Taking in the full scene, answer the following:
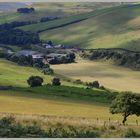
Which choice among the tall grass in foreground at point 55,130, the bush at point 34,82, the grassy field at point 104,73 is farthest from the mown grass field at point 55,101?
the grassy field at point 104,73

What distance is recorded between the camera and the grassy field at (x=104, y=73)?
145750 millimetres

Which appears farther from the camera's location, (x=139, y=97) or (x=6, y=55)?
(x=6, y=55)

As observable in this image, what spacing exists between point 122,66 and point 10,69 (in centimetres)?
5203

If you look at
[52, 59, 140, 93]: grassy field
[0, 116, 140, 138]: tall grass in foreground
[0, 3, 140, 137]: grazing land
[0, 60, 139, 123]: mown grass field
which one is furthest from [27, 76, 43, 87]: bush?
[0, 116, 140, 138]: tall grass in foreground

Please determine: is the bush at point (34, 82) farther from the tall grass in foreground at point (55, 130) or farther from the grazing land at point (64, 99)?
the tall grass in foreground at point (55, 130)

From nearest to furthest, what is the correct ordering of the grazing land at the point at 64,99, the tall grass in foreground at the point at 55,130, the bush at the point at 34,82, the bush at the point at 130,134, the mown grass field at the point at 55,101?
the tall grass in foreground at the point at 55,130
the bush at the point at 130,134
the grazing land at the point at 64,99
the mown grass field at the point at 55,101
the bush at the point at 34,82

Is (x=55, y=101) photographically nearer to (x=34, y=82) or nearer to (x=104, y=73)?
(x=34, y=82)

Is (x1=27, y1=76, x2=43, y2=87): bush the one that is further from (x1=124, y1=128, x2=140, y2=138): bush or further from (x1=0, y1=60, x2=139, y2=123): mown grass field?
(x1=124, y1=128, x2=140, y2=138): bush

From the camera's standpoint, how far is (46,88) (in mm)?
110125

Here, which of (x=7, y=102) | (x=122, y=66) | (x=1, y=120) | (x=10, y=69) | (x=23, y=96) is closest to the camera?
(x=1, y=120)

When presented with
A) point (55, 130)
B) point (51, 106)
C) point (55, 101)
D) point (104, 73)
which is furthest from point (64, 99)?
point (104, 73)

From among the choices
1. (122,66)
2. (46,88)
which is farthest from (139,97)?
(122,66)

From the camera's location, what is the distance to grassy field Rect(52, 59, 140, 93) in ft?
478

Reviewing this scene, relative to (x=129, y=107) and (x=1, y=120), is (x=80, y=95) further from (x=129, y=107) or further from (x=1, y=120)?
(x=1, y=120)
